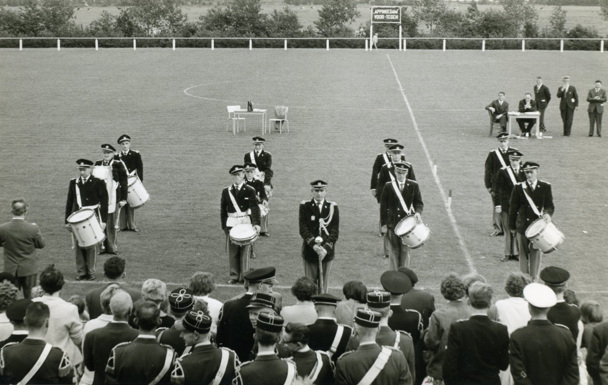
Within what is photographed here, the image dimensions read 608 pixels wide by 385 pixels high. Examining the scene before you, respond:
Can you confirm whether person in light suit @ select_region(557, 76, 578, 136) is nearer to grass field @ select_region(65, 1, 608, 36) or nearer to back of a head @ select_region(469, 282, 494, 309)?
back of a head @ select_region(469, 282, 494, 309)

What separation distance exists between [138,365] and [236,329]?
6.85 ft

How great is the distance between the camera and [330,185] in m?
26.1

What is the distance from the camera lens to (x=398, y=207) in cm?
1753

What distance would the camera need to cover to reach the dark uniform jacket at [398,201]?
17531mm

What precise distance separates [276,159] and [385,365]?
71.8ft

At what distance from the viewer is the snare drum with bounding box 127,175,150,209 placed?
20.5 metres

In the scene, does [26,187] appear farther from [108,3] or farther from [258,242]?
[108,3]

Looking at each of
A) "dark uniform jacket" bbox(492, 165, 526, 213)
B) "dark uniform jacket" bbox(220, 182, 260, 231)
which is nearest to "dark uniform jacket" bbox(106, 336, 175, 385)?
"dark uniform jacket" bbox(220, 182, 260, 231)

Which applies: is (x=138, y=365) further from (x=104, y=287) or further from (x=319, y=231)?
(x=319, y=231)

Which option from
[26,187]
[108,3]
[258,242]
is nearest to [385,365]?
[258,242]

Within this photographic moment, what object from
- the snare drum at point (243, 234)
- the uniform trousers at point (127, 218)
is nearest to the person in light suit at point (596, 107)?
the uniform trousers at point (127, 218)

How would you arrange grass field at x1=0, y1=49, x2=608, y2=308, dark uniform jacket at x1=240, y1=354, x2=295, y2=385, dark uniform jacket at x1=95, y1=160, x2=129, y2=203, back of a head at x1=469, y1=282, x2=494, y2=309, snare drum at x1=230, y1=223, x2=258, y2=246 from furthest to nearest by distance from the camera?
dark uniform jacket at x1=95, y1=160, x2=129, y2=203 < grass field at x1=0, y1=49, x2=608, y2=308 < snare drum at x1=230, y1=223, x2=258, y2=246 < back of a head at x1=469, y1=282, x2=494, y2=309 < dark uniform jacket at x1=240, y1=354, x2=295, y2=385

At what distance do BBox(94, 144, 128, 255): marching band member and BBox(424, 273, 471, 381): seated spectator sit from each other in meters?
10.9

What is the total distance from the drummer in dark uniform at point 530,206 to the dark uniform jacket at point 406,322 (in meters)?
7.79
